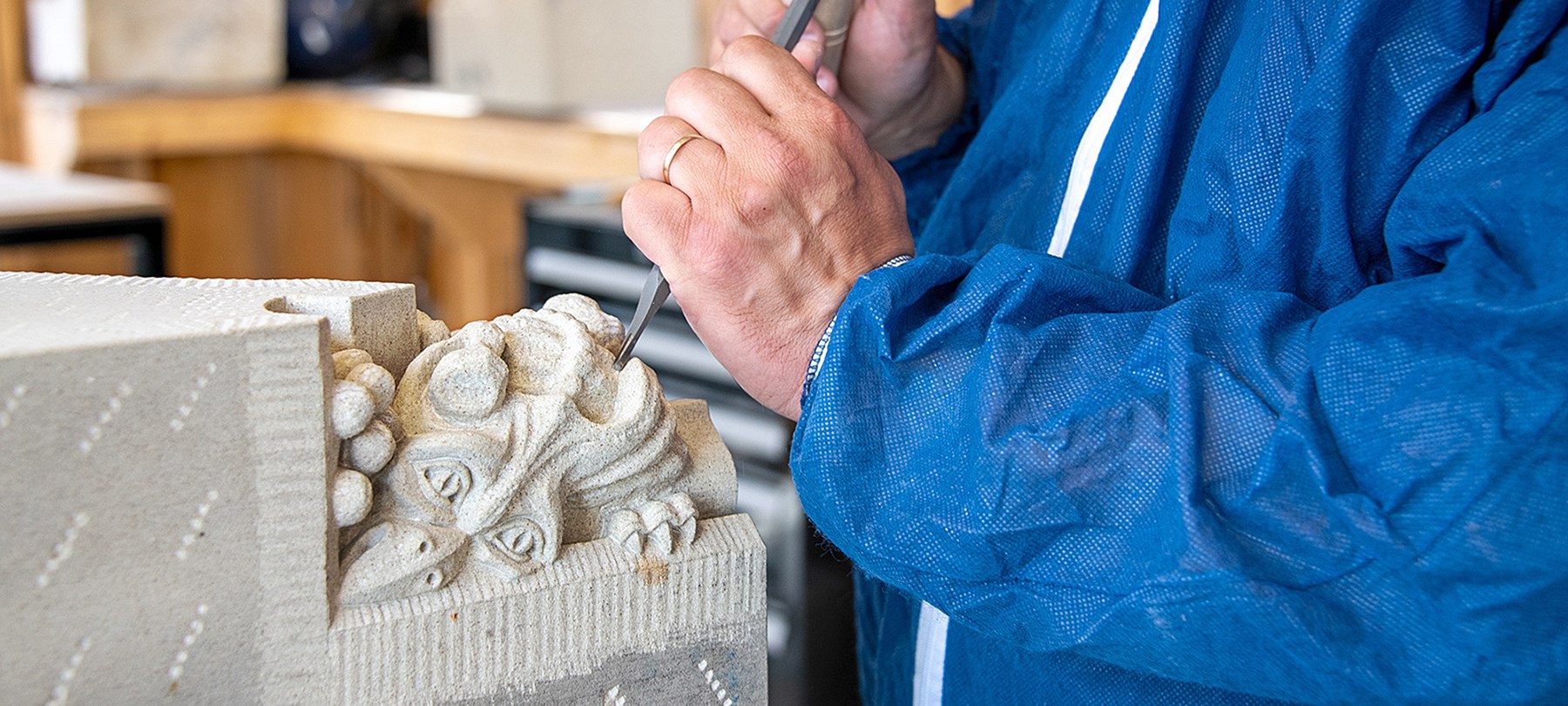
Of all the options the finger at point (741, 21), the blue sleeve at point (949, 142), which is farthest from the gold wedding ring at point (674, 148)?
the blue sleeve at point (949, 142)

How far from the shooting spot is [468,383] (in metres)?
0.66

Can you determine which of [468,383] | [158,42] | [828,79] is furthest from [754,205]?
[158,42]

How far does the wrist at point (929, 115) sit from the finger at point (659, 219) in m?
0.32

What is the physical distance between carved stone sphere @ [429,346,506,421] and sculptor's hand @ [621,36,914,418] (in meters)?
0.10

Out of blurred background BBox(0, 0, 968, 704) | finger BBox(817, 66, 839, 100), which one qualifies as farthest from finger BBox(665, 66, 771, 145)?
blurred background BBox(0, 0, 968, 704)

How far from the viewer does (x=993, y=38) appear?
0.96 meters

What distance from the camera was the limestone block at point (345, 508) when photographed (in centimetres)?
55

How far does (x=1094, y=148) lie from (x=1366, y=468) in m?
0.26

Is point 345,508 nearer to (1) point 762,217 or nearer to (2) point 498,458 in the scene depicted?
(2) point 498,458

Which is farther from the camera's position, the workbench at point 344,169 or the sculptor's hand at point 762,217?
the workbench at point 344,169

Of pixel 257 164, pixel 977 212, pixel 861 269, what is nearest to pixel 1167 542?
pixel 861 269

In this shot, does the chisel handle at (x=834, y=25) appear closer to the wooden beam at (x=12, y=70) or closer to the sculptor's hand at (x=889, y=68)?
the sculptor's hand at (x=889, y=68)

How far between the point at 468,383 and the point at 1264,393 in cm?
37

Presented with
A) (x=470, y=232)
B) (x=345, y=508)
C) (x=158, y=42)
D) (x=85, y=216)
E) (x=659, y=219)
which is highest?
(x=659, y=219)
